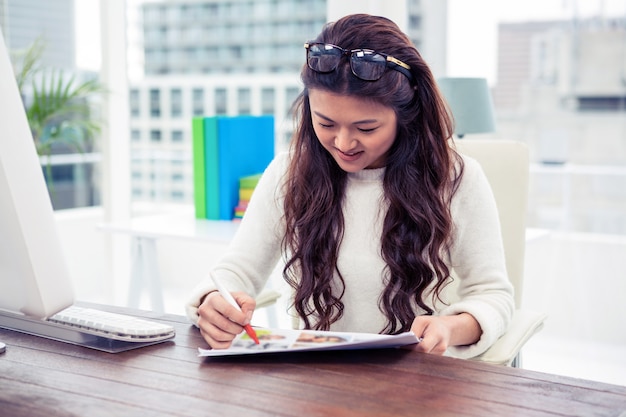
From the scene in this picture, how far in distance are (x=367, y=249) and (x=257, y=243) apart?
21cm

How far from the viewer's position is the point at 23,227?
0.95 meters

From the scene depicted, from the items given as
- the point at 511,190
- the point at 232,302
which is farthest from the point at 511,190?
the point at 232,302

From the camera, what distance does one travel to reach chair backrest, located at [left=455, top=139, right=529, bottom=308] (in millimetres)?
1744

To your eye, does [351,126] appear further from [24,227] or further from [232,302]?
[24,227]

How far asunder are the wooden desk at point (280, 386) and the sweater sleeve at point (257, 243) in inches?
14.9

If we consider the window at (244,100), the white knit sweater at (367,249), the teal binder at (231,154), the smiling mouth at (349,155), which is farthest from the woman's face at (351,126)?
the window at (244,100)

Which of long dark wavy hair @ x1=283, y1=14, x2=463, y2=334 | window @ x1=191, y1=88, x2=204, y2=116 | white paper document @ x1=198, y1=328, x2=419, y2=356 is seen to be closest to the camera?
white paper document @ x1=198, y1=328, x2=419, y2=356

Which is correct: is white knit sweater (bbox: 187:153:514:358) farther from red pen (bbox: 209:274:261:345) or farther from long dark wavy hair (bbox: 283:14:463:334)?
red pen (bbox: 209:274:261:345)

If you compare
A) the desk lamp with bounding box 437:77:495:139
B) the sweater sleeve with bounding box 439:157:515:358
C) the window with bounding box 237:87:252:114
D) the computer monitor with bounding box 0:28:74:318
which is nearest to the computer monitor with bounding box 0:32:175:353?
the computer monitor with bounding box 0:28:74:318

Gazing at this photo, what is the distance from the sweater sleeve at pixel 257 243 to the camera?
148 cm

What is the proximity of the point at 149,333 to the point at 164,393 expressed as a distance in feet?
0.67

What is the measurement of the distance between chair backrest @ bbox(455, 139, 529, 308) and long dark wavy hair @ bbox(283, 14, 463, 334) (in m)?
0.32

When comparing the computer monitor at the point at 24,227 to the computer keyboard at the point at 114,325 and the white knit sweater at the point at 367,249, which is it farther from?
the white knit sweater at the point at 367,249

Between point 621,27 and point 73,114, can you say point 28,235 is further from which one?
point 73,114
